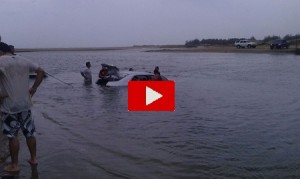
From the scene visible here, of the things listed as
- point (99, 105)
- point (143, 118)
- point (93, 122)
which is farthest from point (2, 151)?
point (99, 105)

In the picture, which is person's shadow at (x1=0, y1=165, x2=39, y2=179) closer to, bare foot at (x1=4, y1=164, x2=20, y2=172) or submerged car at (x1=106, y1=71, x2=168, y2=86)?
bare foot at (x1=4, y1=164, x2=20, y2=172)

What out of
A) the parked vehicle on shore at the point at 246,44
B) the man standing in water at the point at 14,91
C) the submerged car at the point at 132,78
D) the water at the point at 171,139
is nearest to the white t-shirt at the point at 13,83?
the man standing in water at the point at 14,91

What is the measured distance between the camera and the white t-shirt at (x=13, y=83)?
6.41 m

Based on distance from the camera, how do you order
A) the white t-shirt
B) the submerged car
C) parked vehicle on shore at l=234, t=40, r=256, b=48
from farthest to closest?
parked vehicle on shore at l=234, t=40, r=256, b=48 < the submerged car < the white t-shirt

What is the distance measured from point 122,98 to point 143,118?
5.67m

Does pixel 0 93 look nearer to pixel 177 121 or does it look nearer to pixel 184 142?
pixel 184 142

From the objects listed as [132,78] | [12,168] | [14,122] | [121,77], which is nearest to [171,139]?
[12,168]

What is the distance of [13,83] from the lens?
253 inches

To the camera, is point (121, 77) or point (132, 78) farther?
point (121, 77)

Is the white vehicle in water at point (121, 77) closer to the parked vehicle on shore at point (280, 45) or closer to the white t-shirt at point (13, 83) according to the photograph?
the white t-shirt at point (13, 83)

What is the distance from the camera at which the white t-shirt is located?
641cm

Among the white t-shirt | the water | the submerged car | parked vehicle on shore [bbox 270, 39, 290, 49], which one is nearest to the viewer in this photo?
the white t-shirt

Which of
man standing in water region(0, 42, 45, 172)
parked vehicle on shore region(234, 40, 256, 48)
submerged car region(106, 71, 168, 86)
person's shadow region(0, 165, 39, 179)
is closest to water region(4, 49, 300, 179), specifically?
person's shadow region(0, 165, 39, 179)

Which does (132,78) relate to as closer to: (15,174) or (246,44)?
(15,174)
